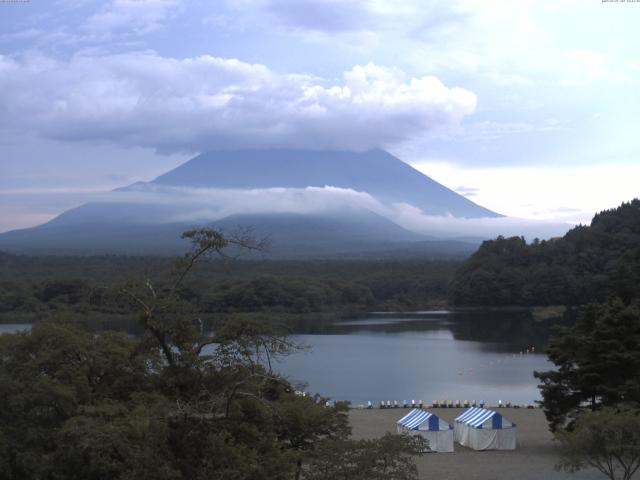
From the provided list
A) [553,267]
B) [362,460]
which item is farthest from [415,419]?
[553,267]

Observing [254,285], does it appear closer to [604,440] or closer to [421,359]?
[421,359]

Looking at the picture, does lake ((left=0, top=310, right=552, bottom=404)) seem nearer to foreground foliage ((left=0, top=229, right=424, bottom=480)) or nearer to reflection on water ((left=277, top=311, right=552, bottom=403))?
reflection on water ((left=277, top=311, right=552, bottom=403))

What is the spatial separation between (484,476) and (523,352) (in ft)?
67.6

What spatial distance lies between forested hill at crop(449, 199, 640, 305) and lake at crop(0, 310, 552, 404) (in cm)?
640

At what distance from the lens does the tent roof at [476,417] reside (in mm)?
15104

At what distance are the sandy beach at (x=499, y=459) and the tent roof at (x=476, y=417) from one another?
1.47 ft

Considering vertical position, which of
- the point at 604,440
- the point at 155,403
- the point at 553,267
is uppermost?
the point at 553,267

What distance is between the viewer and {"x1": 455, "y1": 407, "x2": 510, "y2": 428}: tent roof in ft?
49.6

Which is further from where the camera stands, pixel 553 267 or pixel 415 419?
pixel 553 267

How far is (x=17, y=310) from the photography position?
140 ft

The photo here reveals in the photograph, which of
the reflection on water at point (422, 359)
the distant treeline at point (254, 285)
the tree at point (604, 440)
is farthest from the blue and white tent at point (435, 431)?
the distant treeline at point (254, 285)

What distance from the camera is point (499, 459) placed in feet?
46.9

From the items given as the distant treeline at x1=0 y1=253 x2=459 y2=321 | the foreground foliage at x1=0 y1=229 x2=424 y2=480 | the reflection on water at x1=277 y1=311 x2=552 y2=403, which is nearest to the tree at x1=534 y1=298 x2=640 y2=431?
the reflection on water at x1=277 y1=311 x2=552 y2=403

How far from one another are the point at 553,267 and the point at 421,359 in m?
26.5
